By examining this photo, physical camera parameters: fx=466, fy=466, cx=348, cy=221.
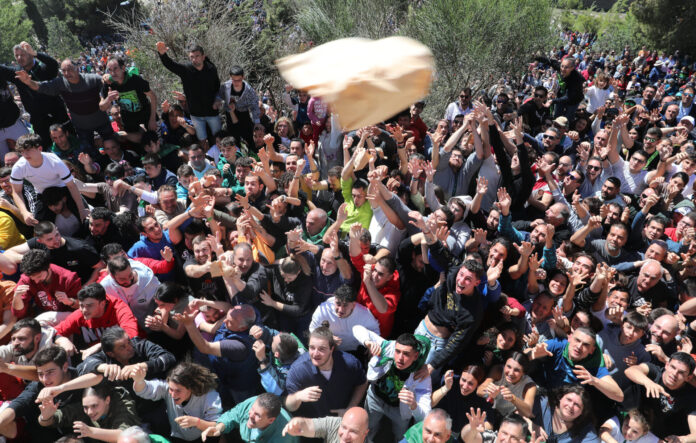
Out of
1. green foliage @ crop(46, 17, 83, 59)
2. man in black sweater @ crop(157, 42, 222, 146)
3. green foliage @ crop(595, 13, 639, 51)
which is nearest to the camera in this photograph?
man in black sweater @ crop(157, 42, 222, 146)

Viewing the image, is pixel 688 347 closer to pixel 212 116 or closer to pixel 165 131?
pixel 212 116

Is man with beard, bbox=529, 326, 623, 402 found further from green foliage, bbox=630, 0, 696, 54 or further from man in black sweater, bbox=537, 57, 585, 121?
green foliage, bbox=630, 0, 696, 54

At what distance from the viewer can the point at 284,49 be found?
13.0 meters

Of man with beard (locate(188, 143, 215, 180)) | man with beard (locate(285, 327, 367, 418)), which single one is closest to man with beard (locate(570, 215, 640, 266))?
man with beard (locate(285, 327, 367, 418))

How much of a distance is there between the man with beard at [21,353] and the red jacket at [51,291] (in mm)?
480

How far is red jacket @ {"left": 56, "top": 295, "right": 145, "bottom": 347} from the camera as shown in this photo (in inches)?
150

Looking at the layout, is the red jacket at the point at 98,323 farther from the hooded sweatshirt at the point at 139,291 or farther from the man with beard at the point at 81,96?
the man with beard at the point at 81,96

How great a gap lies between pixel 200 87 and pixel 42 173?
8.86ft

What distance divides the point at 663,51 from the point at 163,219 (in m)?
27.0

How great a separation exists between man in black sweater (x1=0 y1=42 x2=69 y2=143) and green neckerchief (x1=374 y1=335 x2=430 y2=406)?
6043 millimetres

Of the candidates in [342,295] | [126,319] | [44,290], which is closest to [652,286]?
[342,295]

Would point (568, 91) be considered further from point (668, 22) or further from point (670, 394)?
point (668, 22)

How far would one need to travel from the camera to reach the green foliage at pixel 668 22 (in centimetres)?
2250

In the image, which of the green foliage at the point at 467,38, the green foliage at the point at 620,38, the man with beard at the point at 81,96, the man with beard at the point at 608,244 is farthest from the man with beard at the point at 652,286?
the green foliage at the point at 620,38
